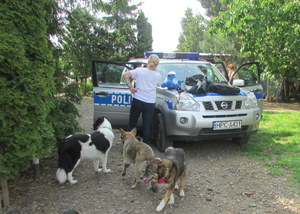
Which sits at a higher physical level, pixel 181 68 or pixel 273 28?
pixel 273 28

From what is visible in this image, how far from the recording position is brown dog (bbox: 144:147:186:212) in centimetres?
298

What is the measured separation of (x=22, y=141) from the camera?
3.07 meters

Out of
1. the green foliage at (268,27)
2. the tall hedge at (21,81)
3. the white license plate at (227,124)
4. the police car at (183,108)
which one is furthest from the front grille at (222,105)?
the green foliage at (268,27)

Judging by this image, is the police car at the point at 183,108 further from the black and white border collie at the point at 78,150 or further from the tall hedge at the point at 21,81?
the tall hedge at the point at 21,81

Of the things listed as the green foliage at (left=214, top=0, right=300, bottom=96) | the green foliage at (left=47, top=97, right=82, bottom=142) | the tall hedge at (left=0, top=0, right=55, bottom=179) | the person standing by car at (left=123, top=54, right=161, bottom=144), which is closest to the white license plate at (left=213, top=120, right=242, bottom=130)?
the person standing by car at (left=123, top=54, right=161, bottom=144)

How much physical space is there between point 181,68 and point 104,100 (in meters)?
2.00

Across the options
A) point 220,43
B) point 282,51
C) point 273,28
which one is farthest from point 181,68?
point 220,43

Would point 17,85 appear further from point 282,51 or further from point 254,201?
point 282,51

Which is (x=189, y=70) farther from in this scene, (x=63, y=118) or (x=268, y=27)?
(x=268, y=27)

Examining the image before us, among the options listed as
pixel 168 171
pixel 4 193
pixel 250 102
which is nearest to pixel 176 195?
pixel 168 171

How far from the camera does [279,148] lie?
19.2ft

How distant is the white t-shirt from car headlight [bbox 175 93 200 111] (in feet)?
1.84

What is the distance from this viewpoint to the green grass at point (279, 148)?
4734 millimetres

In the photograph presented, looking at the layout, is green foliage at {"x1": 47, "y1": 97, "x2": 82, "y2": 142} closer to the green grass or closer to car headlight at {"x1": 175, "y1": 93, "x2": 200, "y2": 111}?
car headlight at {"x1": 175, "y1": 93, "x2": 200, "y2": 111}
